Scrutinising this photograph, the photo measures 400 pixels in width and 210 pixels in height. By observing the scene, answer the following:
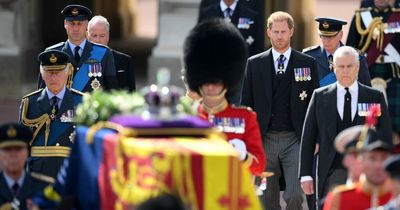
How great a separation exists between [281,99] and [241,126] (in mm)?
3107

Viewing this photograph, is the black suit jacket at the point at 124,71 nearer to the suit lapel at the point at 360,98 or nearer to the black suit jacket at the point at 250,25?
the black suit jacket at the point at 250,25

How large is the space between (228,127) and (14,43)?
1135 centimetres

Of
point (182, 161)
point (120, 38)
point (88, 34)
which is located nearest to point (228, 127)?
point (182, 161)

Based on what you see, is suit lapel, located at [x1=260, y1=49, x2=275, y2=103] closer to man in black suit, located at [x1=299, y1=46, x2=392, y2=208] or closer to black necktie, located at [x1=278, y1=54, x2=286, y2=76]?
black necktie, located at [x1=278, y1=54, x2=286, y2=76]

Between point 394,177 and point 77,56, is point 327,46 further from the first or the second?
point 394,177

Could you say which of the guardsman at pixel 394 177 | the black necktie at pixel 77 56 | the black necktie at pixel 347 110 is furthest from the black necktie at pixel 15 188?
the black necktie at pixel 77 56

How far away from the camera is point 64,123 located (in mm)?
11945

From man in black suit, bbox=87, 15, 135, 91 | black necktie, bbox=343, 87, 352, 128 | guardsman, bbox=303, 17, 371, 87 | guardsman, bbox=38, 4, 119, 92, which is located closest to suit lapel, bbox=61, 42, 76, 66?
guardsman, bbox=38, 4, 119, 92

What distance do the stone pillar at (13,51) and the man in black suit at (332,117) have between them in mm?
9439

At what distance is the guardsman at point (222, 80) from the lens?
10.1 metres

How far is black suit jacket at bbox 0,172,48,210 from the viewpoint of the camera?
9383mm

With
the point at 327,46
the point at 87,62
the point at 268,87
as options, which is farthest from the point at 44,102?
the point at 327,46

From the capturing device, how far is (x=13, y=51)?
2095cm

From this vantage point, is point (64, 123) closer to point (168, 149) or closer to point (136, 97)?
point (136, 97)
